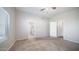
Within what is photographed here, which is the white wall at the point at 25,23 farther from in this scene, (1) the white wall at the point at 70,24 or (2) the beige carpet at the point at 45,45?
(1) the white wall at the point at 70,24

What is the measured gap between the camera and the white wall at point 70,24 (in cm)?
206

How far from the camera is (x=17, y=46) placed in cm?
193

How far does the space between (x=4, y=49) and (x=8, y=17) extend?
0.83m

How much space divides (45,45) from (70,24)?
3.30ft

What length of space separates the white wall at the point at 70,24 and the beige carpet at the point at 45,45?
179mm

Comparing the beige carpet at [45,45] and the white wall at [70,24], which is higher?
the white wall at [70,24]

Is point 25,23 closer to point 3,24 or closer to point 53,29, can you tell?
point 3,24

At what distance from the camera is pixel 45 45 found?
2.02 meters

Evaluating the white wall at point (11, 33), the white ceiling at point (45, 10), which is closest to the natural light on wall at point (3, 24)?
the white wall at point (11, 33)

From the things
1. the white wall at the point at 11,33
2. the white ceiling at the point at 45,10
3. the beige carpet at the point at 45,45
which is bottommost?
the beige carpet at the point at 45,45
